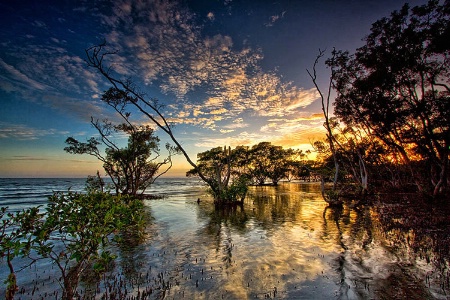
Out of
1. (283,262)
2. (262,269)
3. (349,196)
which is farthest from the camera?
(349,196)

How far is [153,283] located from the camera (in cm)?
709

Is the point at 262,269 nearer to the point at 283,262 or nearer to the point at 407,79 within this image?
the point at 283,262

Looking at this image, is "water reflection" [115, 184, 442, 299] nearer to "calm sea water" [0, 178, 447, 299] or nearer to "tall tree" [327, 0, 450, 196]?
"calm sea water" [0, 178, 447, 299]

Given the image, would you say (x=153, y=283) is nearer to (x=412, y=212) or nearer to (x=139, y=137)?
(x=412, y=212)

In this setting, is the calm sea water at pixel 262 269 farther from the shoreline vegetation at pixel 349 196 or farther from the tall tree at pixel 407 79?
the tall tree at pixel 407 79

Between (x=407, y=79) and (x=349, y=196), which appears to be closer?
(x=407, y=79)

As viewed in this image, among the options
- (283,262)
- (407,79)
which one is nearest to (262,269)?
(283,262)

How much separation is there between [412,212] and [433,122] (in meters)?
8.51

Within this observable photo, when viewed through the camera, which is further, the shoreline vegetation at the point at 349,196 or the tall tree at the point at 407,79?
the tall tree at the point at 407,79

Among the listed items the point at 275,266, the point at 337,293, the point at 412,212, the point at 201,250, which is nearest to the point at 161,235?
the point at 201,250

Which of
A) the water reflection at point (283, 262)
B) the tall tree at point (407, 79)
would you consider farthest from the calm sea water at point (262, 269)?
the tall tree at point (407, 79)

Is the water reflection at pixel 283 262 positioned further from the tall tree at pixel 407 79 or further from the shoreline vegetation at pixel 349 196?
the tall tree at pixel 407 79

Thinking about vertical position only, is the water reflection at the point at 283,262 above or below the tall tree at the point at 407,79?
below

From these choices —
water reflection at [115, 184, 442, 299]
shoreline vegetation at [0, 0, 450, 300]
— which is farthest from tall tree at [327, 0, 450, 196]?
water reflection at [115, 184, 442, 299]
